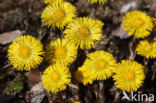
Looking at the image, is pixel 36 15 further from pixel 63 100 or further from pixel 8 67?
pixel 63 100

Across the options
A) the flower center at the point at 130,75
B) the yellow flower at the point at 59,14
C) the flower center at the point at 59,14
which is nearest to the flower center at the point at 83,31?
the yellow flower at the point at 59,14

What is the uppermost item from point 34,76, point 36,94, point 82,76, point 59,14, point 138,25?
point 59,14

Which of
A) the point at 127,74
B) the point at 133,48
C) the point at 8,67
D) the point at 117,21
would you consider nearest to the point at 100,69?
the point at 127,74

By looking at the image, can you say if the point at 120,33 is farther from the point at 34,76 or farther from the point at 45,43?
the point at 34,76

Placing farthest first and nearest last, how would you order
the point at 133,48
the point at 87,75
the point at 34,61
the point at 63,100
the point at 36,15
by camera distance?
the point at 36,15 < the point at 63,100 < the point at 133,48 < the point at 87,75 < the point at 34,61

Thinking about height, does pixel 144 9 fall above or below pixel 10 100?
above

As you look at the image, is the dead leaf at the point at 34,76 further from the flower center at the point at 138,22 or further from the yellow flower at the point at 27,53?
the flower center at the point at 138,22

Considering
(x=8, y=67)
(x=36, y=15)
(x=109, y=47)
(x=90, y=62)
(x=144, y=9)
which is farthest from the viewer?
(x=144, y=9)

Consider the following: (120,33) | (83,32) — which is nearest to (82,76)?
(83,32)
